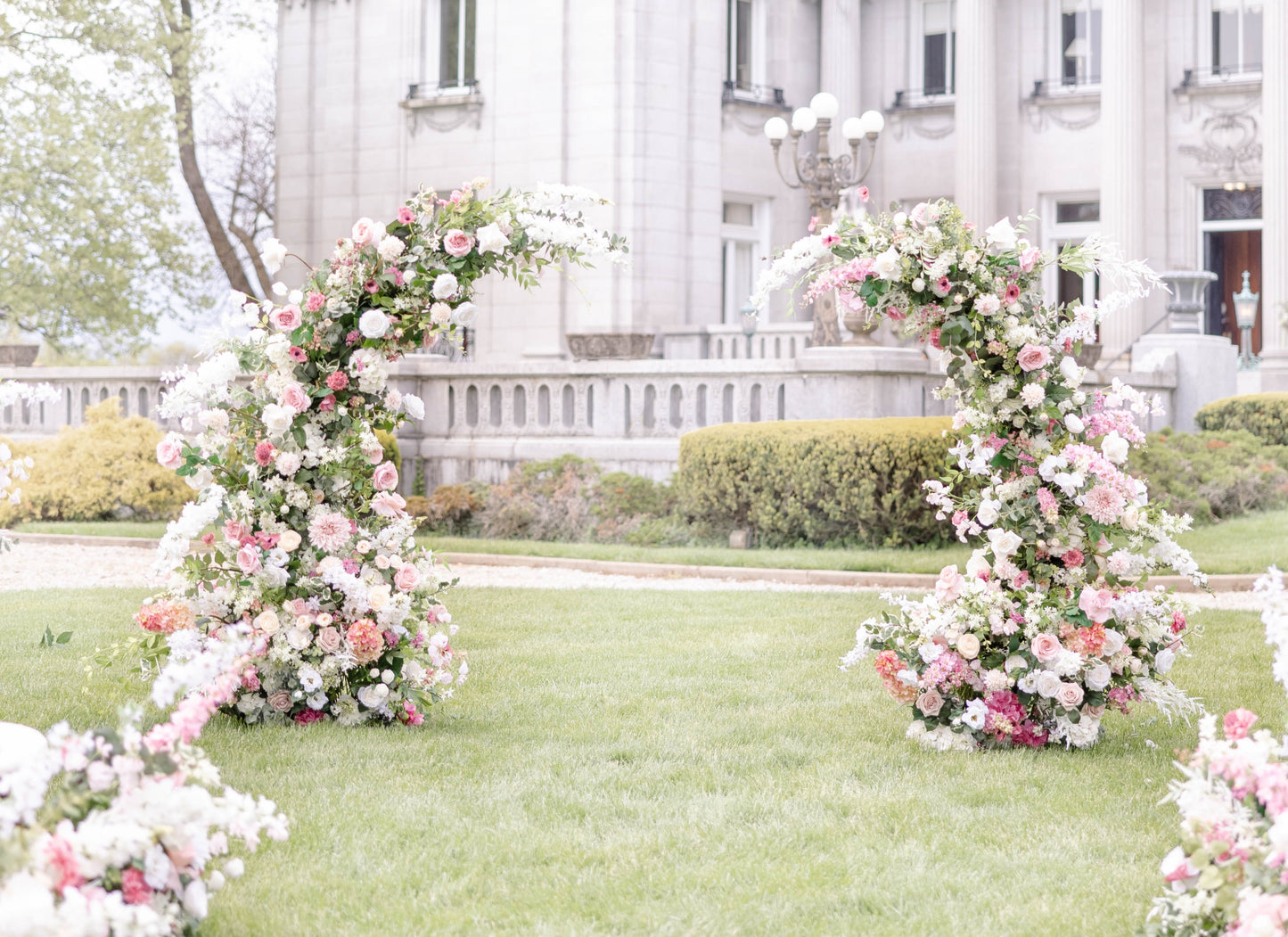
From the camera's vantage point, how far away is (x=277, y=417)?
257 inches

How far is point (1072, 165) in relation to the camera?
2897 cm

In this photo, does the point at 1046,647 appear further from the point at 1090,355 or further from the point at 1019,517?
the point at 1090,355

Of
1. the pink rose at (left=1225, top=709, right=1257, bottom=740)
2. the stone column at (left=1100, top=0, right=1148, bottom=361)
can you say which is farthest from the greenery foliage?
the pink rose at (left=1225, top=709, right=1257, bottom=740)

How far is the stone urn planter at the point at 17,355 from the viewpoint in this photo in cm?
2139

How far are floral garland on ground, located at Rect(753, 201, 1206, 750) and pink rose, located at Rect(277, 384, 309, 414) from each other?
6.57ft

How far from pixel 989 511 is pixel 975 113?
76.3 ft

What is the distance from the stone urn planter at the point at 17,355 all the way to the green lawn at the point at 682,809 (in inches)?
554

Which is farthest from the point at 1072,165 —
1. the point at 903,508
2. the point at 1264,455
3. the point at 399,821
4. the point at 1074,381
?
the point at 399,821

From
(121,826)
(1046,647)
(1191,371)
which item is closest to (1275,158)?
(1191,371)

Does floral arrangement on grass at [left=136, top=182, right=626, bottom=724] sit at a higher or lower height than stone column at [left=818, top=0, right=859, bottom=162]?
lower

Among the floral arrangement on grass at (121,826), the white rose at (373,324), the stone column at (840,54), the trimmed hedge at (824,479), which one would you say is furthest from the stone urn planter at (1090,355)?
the floral arrangement on grass at (121,826)

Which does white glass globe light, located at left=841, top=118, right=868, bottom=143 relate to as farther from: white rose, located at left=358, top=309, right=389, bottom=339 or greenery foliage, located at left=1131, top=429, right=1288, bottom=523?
white rose, located at left=358, top=309, right=389, bottom=339

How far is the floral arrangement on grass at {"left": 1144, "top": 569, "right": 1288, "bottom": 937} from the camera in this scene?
10.8 ft

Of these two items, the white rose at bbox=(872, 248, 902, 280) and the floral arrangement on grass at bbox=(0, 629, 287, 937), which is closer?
the floral arrangement on grass at bbox=(0, 629, 287, 937)
